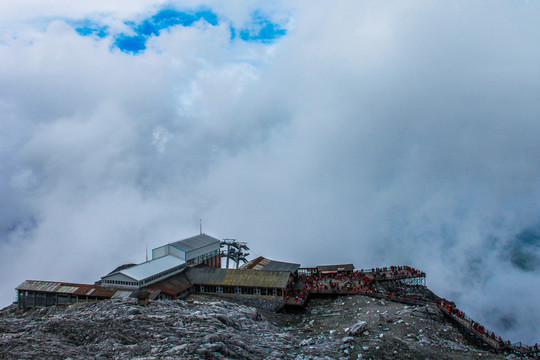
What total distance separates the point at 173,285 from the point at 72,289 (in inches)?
529

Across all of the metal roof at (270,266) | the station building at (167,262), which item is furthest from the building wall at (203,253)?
the metal roof at (270,266)

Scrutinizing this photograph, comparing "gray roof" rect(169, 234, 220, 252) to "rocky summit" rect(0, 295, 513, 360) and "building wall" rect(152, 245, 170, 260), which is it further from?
"rocky summit" rect(0, 295, 513, 360)

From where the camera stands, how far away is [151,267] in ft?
190

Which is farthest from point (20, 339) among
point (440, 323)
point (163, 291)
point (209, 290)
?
point (440, 323)

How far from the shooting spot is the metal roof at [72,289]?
50.7 metres

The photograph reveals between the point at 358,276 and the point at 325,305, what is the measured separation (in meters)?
11.4

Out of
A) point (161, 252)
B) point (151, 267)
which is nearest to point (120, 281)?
point (151, 267)

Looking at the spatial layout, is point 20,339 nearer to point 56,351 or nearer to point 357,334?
point 56,351

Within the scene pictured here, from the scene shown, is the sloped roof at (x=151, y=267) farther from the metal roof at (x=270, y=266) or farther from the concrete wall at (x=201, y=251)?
the metal roof at (x=270, y=266)

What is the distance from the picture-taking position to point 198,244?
233ft

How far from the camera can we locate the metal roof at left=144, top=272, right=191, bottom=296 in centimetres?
5317

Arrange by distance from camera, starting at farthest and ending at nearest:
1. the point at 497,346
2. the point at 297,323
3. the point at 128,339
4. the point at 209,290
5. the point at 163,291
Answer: the point at 209,290 < the point at 163,291 < the point at 297,323 < the point at 497,346 < the point at 128,339

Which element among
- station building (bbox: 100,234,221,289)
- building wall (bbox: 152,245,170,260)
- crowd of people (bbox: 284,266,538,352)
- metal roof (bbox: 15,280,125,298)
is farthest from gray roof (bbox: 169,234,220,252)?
crowd of people (bbox: 284,266,538,352)

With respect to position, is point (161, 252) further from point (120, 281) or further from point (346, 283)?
point (346, 283)
